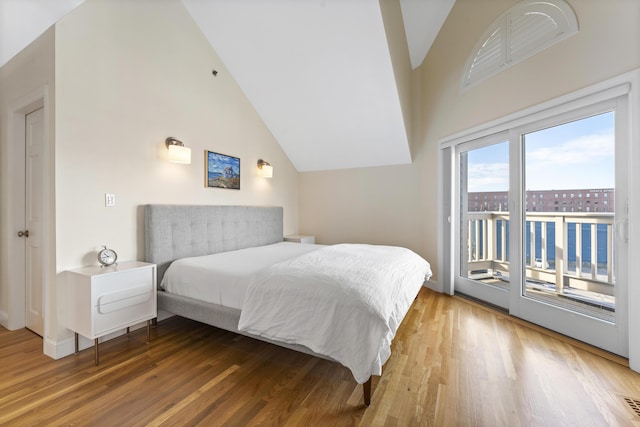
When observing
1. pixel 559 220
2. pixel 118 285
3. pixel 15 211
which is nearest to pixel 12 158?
pixel 15 211

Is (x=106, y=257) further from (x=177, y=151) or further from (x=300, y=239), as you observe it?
(x=300, y=239)

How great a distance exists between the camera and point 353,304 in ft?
5.09

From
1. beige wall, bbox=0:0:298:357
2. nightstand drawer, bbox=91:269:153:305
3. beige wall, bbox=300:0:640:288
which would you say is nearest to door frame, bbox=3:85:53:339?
beige wall, bbox=0:0:298:357

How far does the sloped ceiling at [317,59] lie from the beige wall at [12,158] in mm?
118

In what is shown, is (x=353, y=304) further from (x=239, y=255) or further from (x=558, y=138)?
(x=558, y=138)

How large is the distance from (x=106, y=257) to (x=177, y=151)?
113cm

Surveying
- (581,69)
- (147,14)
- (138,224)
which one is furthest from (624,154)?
(147,14)

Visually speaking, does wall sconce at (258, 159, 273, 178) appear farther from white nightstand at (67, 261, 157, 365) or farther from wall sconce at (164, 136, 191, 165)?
white nightstand at (67, 261, 157, 365)

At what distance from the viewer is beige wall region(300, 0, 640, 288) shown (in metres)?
1.95

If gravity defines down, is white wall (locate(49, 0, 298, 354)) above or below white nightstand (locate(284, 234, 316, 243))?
above

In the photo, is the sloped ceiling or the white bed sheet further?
the sloped ceiling

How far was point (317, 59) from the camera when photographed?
2.99 metres

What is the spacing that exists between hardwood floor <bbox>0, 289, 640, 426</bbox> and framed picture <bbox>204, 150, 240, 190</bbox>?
1686 mm

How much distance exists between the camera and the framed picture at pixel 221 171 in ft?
10.4
